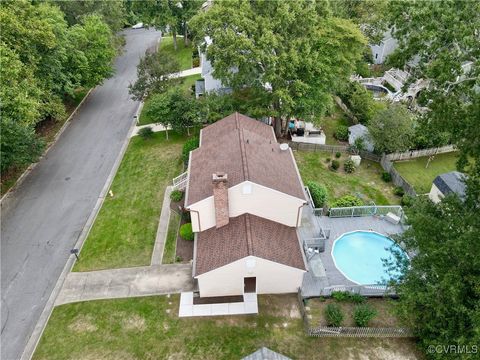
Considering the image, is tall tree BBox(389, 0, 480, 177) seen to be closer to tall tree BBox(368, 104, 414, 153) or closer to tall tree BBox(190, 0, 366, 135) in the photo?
tall tree BBox(190, 0, 366, 135)

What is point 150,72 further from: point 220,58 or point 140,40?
point 140,40

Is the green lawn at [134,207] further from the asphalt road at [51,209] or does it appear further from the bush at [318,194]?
the bush at [318,194]

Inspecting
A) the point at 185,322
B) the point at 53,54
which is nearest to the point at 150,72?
the point at 53,54

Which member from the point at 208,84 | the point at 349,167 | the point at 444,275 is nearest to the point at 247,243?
the point at 444,275

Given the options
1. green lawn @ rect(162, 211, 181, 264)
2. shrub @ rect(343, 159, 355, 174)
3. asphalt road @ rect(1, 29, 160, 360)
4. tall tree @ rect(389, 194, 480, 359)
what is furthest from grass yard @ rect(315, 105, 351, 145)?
asphalt road @ rect(1, 29, 160, 360)

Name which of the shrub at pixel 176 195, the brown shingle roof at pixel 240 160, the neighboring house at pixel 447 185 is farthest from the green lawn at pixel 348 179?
the shrub at pixel 176 195

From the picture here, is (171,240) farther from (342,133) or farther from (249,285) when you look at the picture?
(342,133)
